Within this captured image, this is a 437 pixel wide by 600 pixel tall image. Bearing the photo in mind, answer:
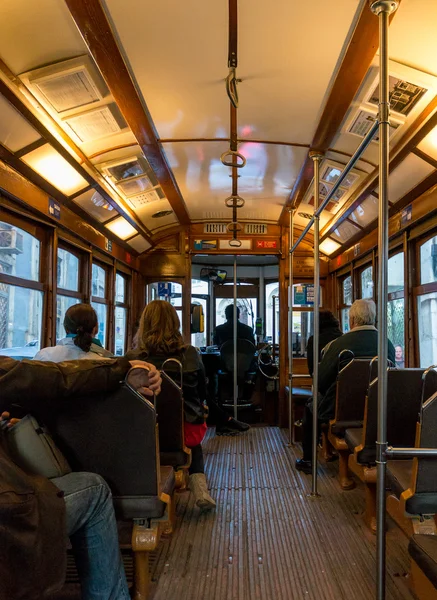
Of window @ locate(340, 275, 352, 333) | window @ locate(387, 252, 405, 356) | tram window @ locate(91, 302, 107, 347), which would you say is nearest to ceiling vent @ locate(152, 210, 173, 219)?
tram window @ locate(91, 302, 107, 347)

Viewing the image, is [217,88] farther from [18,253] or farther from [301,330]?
[301,330]

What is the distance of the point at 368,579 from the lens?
6.28ft

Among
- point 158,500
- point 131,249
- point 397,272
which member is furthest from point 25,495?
point 131,249

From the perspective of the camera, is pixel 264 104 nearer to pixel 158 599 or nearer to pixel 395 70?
pixel 395 70

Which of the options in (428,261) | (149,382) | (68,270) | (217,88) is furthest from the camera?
(68,270)

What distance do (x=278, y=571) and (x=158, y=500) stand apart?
0.71 metres

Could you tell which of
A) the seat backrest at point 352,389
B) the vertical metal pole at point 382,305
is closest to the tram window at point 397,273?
the seat backrest at point 352,389

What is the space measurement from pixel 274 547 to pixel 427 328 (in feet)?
6.54

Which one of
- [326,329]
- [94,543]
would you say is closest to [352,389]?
[326,329]

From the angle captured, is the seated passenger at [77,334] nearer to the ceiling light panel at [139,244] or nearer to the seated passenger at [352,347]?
the seated passenger at [352,347]

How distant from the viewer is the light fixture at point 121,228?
4402 millimetres

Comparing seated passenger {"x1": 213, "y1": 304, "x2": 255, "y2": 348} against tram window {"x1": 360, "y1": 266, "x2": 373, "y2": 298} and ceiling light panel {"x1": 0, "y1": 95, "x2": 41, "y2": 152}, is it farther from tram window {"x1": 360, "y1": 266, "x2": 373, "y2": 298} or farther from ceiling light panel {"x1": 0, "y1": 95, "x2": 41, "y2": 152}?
ceiling light panel {"x1": 0, "y1": 95, "x2": 41, "y2": 152}

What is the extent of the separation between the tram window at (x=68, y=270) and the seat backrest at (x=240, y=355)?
6.38ft

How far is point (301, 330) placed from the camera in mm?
5578
